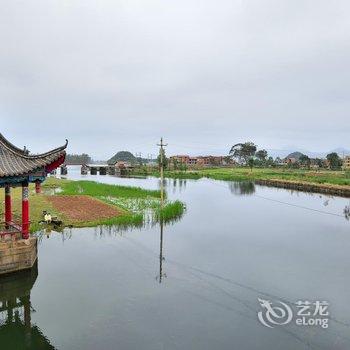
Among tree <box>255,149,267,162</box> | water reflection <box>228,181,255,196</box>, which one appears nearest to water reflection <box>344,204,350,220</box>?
water reflection <box>228,181,255,196</box>

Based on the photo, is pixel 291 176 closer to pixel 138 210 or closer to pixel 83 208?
pixel 138 210

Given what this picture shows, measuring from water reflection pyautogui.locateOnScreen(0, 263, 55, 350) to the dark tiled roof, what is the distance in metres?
4.87

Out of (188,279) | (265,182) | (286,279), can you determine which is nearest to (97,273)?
(188,279)

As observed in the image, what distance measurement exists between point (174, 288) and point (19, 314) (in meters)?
6.30

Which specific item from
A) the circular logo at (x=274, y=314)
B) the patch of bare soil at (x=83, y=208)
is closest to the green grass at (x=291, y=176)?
the patch of bare soil at (x=83, y=208)

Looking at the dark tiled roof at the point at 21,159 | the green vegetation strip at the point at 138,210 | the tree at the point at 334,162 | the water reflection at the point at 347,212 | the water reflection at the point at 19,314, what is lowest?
the water reflection at the point at 19,314

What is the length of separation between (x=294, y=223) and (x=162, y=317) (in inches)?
902

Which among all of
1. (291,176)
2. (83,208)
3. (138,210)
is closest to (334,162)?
(291,176)

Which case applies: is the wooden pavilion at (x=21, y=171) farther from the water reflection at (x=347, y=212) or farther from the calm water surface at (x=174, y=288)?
the water reflection at (x=347, y=212)

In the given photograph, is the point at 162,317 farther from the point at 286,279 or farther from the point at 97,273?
the point at 286,279

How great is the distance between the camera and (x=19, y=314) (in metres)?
13.6

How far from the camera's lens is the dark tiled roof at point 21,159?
16.3 meters

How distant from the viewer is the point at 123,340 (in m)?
11.3

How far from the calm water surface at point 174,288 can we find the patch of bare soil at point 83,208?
184 inches
